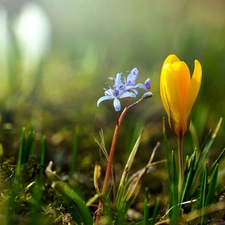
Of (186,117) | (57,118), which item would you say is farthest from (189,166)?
(57,118)

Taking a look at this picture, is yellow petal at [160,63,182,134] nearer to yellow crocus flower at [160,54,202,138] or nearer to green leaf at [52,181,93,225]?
yellow crocus flower at [160,54,202,138]

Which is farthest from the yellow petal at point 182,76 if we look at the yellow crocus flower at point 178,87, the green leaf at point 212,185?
the green leaf at point 212,185

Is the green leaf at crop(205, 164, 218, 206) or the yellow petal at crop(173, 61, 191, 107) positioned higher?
the yellow petal at crop(173, 61, 191, 107)

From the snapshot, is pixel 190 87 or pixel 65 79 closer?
pixel 190 87

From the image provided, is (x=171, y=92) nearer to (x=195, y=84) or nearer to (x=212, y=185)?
(x=195, y=84)

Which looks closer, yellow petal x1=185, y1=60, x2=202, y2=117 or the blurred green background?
yellow petal x1=185, y1=60, x2=202, y2=117

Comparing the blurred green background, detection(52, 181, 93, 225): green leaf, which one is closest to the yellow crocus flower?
detection(52, 181, 93, 225): green leaf

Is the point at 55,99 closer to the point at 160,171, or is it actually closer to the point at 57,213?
the point at 160,171
